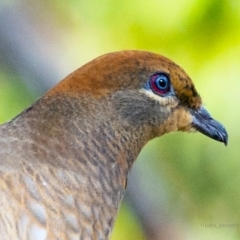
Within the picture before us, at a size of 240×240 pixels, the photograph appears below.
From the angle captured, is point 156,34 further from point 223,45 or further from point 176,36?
point 223,45

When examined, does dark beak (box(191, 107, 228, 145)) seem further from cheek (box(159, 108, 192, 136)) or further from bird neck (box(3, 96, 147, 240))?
bird neck (box(3, 96, 147, 240))

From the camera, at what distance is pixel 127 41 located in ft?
10.4

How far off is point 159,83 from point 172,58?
2.96 ft

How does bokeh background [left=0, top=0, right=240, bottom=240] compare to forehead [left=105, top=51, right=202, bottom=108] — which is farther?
bokeh background [left=0, top=0, right=240, bottom=240]

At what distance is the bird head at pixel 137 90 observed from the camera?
218cm

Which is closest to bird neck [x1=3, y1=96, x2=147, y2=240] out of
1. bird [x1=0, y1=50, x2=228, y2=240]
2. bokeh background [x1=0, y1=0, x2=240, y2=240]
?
bird [x1=0, y1=50, x2=228, y2=240]

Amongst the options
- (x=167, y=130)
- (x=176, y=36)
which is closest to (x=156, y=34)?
(x=176, y=36)

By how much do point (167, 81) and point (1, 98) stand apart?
3.81ft

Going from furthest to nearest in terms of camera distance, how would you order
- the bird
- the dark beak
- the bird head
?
the dark beak, the bird head, the bird

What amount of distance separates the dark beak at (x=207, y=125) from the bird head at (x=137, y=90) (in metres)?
0.04

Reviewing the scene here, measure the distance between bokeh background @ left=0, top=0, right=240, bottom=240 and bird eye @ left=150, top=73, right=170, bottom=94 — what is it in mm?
848

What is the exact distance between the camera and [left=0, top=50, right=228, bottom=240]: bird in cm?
194

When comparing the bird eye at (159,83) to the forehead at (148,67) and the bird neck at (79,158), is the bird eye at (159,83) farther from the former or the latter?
the bird neck at (79,158)

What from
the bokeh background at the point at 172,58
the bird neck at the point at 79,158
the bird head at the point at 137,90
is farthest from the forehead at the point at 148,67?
the bokeh background at the point at 172,58
